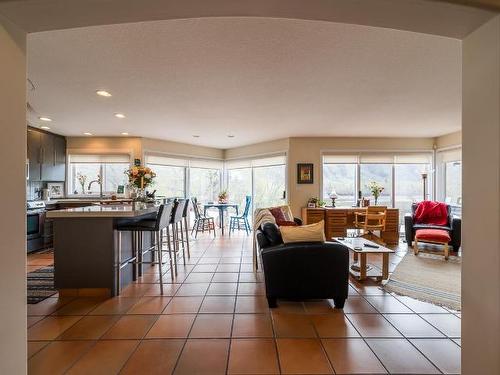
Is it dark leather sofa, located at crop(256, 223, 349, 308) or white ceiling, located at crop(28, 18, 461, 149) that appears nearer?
white ceiling, located at crop(28, 18, 461, 149)

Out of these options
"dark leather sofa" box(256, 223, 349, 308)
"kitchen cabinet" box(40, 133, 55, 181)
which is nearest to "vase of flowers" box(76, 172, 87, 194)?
"kitchen cabinet" box(40, 133, 55, 181)

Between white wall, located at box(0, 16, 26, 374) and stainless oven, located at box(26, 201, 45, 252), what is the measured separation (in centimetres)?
424

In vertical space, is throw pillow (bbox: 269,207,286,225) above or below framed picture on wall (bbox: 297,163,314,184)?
below

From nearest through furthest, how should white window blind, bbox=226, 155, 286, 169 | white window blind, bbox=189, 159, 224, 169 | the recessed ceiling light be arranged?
1. the recessed ceiling light
2. white window blind, bbox=226, 155, 286, 169
3. white window blind, bbox=189, 159, 224, 169

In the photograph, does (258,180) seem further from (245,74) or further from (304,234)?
(304,234)

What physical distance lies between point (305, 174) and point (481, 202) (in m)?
5.04

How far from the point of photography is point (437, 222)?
5.07 metres

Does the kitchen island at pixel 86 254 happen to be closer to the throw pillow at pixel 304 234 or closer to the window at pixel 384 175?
the throw pillow at pixel 304 234

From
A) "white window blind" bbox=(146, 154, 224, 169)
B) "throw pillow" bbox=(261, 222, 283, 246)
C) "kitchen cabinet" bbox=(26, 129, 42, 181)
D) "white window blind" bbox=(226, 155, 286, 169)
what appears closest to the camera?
"throw pillow" bbox=(261, 222, 283, 246)

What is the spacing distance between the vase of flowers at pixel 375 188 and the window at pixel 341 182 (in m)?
0.37

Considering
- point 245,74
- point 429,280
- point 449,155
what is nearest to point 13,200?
point 245,74

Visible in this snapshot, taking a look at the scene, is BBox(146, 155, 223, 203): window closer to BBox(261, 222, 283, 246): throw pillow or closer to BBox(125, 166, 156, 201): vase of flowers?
BBox(125, 166, 156, 201): vase of flowers

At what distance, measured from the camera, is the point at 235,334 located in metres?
2.08

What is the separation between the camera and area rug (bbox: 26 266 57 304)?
2.81 meters
